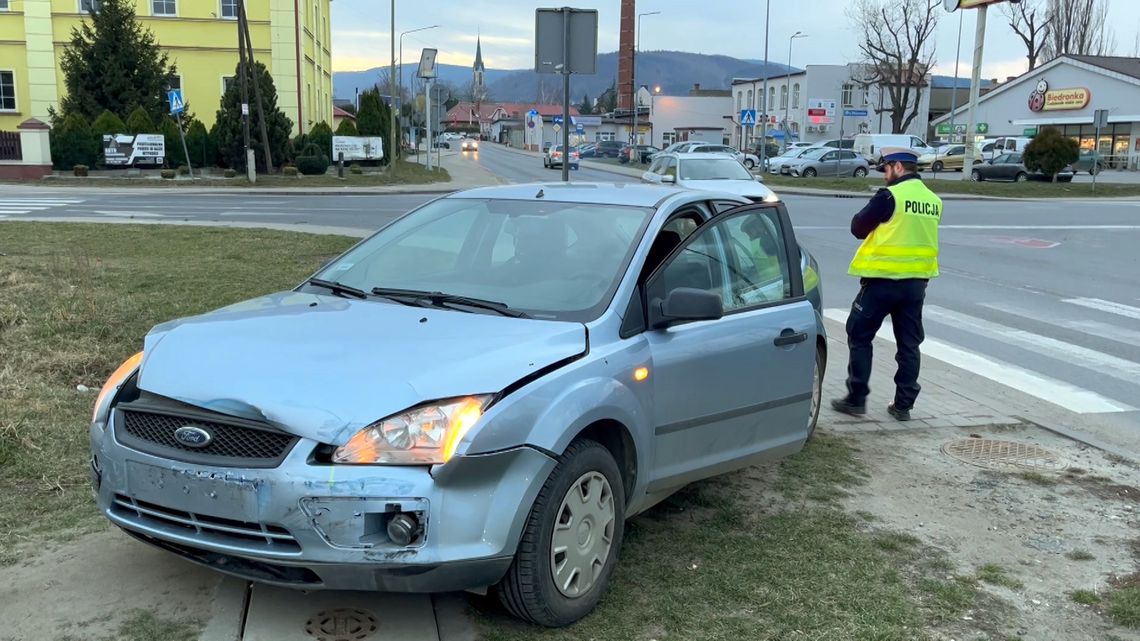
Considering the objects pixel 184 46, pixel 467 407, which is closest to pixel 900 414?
pixel 467 407

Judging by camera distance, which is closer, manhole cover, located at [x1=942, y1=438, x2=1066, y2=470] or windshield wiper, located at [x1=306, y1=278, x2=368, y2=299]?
windshield wiper, located at [x1=306, y1=278, x2=368, y2=299]

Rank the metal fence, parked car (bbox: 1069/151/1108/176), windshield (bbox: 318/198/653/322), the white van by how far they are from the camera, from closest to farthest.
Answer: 1. windshield (bbox: 318/198/653/322)
2. the metal fence
3. the white van
4. parked car (bbox: 1069/151/1108/176)

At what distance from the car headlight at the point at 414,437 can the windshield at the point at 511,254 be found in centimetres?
84

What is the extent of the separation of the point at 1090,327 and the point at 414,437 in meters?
9.28

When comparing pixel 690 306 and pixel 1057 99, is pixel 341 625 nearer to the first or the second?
pixel 690 306

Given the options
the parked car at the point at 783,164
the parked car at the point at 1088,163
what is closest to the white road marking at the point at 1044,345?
the parked car at the point at 783,164

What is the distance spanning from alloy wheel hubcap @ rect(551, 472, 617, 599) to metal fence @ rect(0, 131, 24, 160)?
36232 millimetres

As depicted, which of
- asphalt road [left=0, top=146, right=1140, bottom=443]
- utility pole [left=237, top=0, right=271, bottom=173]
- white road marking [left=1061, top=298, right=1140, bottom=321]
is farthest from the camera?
utility pole [left=237, top=0, right=271, bottom=173]

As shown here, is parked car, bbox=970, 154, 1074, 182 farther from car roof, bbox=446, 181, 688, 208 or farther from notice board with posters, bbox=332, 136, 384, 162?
car roof, bbox=446, 181, 688, 208

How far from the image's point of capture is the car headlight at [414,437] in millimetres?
3076

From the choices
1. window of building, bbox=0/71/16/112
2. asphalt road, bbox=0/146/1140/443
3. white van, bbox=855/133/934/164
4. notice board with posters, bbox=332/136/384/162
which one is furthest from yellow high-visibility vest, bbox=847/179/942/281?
white van, bbox=855/133/934/164

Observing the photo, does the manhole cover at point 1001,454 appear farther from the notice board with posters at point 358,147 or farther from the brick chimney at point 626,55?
the brick chimney at point 626,55

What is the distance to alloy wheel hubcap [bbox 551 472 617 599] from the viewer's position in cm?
346

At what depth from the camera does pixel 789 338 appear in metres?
4.72
